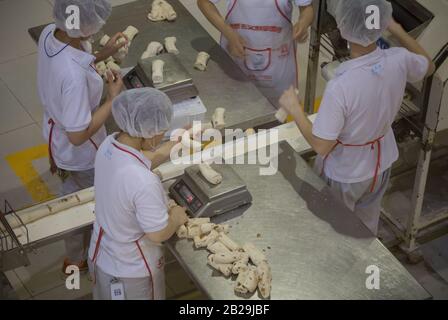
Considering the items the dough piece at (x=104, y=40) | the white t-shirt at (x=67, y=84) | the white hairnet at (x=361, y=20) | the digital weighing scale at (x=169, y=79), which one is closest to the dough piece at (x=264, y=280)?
the white hairnet at (x=361, y=20)

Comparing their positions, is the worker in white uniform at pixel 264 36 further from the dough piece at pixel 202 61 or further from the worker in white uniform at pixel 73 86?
the worker in white uniform at pixel 73 86

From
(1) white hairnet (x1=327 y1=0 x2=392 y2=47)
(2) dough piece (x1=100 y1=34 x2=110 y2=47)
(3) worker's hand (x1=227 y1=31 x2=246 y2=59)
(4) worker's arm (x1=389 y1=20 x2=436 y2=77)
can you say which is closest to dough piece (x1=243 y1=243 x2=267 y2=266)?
(1) white hairnet (x1=327 y1=0 x2=392 y2=47)

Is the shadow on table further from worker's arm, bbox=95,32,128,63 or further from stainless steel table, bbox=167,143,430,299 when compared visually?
worker's arm, bbox=95,32,128,63

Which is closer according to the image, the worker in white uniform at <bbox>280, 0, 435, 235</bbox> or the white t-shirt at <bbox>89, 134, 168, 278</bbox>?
the white t-shirt at <bbox>89, 134, 168, 278</bbox>

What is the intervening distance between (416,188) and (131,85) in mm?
1839

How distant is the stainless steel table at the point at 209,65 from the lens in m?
4.33

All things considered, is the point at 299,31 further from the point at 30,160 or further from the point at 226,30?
the point at 30,160

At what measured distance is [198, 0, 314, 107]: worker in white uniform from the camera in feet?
14.6

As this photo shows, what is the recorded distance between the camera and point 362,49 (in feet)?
11.4

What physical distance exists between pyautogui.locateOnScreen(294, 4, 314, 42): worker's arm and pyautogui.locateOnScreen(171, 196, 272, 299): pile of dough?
1.46 m

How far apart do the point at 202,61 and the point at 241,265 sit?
5.49 ft

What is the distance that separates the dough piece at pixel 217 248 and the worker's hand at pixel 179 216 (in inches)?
7.1
